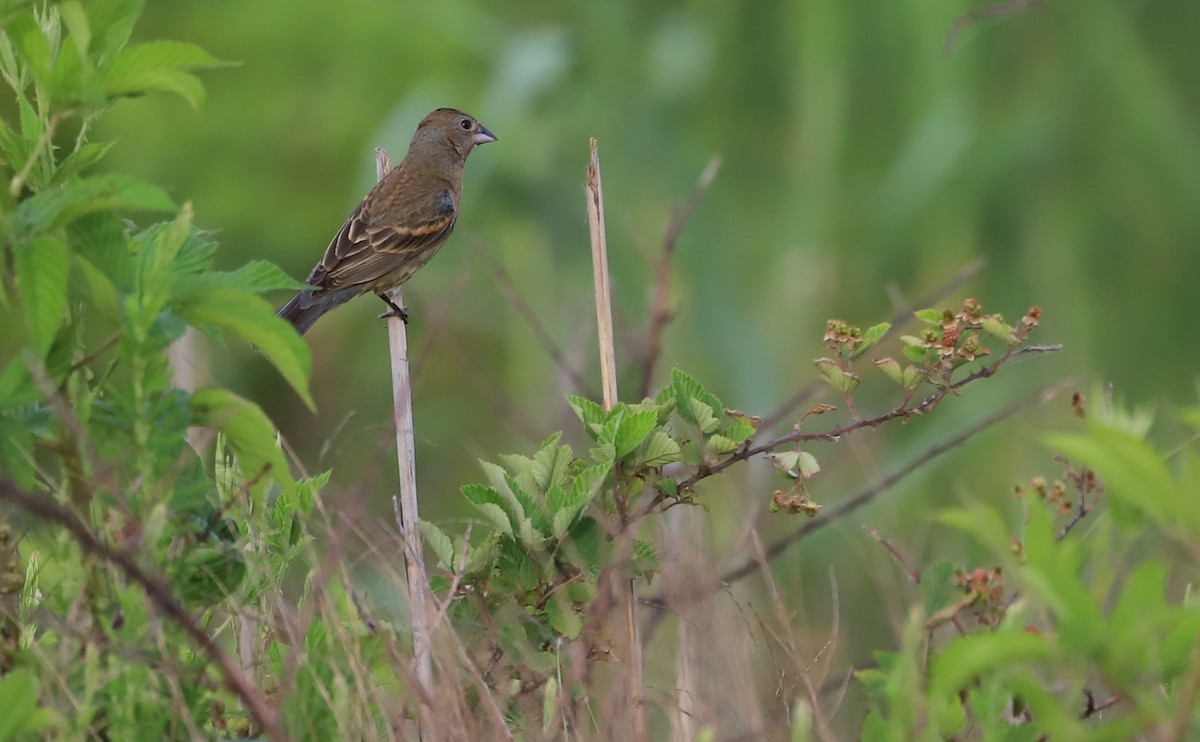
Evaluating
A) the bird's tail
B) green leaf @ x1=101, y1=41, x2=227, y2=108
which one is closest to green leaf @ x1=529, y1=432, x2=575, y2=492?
green leaf @ x1=101, y1=41, x2=227, y2=108

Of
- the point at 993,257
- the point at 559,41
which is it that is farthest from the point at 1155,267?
the point at 559,41

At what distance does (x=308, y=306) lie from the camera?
208 inches

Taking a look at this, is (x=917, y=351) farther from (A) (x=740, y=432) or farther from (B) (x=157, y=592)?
(B) (x=157, y=592)

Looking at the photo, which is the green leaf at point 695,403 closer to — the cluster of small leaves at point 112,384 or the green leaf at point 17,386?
the cluster of small leaves at point 112,384

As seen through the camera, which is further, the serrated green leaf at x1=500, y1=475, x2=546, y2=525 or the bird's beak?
the bird's beak

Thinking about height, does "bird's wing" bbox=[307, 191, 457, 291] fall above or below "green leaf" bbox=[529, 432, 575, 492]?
above

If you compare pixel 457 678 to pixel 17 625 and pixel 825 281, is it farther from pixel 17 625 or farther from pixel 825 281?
pixel 825 281

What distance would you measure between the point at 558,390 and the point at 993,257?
312cm

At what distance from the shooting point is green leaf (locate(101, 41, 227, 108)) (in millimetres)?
2449

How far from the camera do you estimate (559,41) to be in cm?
886

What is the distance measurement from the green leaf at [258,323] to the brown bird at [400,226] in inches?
93.0

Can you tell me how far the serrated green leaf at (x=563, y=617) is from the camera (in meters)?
2.87

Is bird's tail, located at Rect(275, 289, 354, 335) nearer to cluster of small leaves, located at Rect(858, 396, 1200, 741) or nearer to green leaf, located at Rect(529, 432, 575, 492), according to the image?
green leaf, located at Rect(529, 432, 575, 492)

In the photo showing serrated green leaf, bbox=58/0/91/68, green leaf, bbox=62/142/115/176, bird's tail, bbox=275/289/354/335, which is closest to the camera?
serrated green leaf, bbox=58/0/91/68
